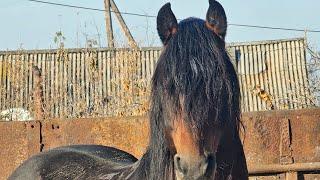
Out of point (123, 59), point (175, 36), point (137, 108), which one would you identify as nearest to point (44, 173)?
point (175, 36)

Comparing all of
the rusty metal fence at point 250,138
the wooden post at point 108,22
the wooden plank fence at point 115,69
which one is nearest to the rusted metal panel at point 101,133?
the rusty metal fence at point 250,138

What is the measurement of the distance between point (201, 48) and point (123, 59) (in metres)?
6.74

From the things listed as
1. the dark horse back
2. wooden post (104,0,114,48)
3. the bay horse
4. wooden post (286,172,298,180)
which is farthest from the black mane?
wooden post (104,0,114,48)

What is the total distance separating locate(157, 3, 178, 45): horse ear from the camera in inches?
132

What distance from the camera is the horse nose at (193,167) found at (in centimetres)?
286

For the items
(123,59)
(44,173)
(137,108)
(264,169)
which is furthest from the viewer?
(123,59)

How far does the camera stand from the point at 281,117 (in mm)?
5867

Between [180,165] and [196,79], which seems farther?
[196,79]

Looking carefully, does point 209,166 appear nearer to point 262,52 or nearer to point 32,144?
point 32,144

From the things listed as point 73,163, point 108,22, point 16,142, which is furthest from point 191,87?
point 108,22

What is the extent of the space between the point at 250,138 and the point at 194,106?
3.05 m

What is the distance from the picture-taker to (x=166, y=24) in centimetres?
336

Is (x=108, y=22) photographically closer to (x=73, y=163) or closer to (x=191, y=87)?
(x=73, y=163)

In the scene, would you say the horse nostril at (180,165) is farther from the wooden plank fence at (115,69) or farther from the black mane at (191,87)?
the wooden plank fence at (115,69)
